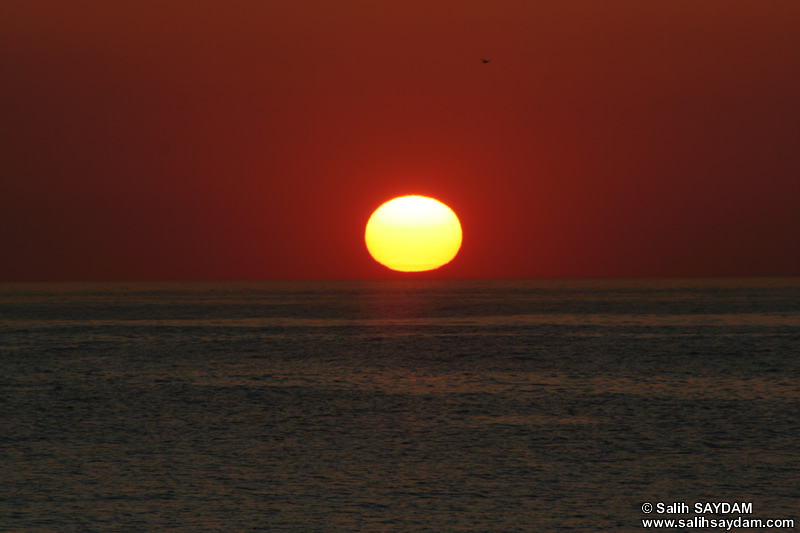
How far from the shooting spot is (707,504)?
1323cm

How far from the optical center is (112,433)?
63.0 feet


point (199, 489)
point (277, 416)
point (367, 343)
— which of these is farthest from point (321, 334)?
point (199, 489)

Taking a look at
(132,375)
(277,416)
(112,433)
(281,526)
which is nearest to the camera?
(281,526)

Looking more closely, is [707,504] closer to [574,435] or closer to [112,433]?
[574,435]

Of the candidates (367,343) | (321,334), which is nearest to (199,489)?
(367,343)

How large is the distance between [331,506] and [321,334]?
141 ft

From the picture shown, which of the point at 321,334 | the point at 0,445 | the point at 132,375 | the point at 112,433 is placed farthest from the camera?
the point at 321,334

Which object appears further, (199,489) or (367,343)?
(367,343)

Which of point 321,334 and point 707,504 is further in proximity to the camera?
point 321,334

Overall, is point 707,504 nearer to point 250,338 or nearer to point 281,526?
point 281,526

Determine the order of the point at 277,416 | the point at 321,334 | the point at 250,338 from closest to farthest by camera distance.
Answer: the point at 277,416 < the point at 250,338 < the point at 321,334

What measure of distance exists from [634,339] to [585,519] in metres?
38.6

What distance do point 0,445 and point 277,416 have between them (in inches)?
226

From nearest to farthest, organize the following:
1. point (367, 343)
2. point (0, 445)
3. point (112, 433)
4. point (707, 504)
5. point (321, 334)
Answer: point (707, 504) < point (0, 445) < point (112, 433) < point (367, 343) < point (321, 334)
